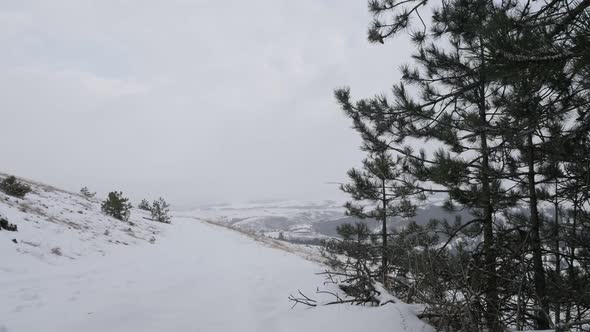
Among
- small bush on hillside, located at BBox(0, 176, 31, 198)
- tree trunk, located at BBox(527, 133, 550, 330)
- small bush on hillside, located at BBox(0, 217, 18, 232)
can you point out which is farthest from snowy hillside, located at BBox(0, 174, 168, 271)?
tree trunk, located at BBox(527, 133, 550, 330)

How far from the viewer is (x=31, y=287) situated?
454 cm

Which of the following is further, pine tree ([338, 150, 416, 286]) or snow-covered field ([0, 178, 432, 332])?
pine tree ([338, 150, 416, 286])

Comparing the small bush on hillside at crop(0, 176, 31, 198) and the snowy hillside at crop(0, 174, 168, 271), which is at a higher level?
the small bush on hillside at crop(0, 176, 31, 198)

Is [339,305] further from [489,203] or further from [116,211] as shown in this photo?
[116,211]

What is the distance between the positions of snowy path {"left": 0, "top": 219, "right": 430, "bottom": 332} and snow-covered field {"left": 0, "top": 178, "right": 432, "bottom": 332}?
0.01 meters

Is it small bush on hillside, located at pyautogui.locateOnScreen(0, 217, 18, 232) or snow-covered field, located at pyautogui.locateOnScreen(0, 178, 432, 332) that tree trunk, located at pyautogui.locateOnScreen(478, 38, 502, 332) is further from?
small bush on hillside, located at pyautogui.locateOnScreen(0, 217, 18, 232)

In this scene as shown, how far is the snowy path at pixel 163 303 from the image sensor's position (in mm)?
3457

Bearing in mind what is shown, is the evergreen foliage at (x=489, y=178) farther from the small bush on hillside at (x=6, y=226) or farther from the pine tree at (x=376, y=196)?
the small bush on hillside at (x=6, y=226)

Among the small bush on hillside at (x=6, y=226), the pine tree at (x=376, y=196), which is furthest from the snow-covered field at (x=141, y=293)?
the pine tree at (x=376, y=196)

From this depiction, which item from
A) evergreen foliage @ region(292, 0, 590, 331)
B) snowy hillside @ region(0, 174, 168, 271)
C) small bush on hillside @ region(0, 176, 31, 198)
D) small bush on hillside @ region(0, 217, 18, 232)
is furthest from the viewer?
small bush on hillside @ region(0, 176, 31, 198)

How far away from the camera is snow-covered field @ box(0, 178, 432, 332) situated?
3.52 m

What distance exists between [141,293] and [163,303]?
0.65 metres


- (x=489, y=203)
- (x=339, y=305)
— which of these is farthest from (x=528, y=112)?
(x=339, y=305)

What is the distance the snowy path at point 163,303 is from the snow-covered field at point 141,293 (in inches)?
0.4
